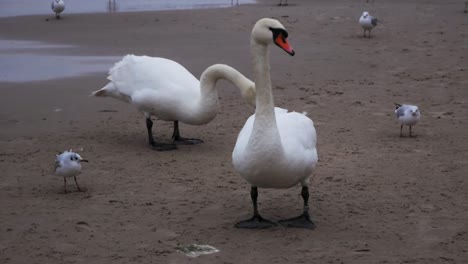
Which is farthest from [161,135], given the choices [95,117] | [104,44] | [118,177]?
[104,44]

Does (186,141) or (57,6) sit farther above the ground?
(57,6)

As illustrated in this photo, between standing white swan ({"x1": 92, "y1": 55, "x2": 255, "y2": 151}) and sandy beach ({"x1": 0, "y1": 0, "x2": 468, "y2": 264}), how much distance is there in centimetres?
42

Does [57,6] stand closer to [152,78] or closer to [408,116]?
[152,78]

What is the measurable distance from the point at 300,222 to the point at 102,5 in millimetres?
20225

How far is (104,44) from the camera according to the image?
17703mm

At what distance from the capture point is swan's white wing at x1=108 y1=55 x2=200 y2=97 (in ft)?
31.9

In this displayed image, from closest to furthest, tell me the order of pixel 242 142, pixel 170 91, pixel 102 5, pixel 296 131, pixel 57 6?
pixel 242 142 → pixel 296 131 → pixel 170 91 → pixel 57 6 → pixel 102 5

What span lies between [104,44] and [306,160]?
11.7 metres

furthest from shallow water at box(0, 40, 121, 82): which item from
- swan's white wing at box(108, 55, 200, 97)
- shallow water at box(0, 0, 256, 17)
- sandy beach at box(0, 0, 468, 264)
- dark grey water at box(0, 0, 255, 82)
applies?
shallow water at box(0, 0, 256, 17)

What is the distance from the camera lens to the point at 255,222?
22.6ft

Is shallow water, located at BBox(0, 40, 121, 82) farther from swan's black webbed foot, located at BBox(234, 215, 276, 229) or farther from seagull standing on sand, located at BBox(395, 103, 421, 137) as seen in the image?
swan's black webbed foot, located at BBox(234, 215, 276, 229)

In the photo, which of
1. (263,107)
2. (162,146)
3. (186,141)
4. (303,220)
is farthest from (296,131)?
(186,141)

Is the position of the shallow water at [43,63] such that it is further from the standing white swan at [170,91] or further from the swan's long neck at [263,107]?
the swan's long neck at [263,107]

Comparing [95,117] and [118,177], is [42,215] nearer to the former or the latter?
[118,177]
